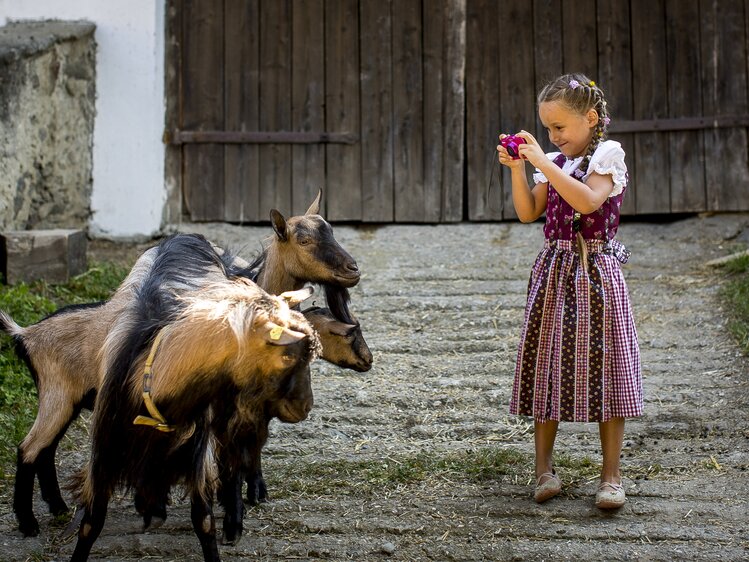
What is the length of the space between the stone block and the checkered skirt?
4.02 m

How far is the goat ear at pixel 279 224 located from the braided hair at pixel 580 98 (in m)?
1.19

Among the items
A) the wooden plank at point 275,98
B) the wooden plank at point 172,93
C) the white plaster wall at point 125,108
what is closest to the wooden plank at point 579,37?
the wooden plank at point 275,98

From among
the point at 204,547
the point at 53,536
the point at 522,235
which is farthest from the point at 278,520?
the point at 522,235

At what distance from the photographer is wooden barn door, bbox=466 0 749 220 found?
28.0 ft

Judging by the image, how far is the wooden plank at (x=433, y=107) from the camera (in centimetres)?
Answer: 867

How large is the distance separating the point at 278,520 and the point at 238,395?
3.53 feet

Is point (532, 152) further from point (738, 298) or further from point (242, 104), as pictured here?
point (242, 104)

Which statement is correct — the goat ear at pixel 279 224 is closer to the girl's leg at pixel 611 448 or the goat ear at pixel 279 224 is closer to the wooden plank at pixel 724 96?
the girl's leg at pixel 611 448

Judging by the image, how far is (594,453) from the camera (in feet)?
16.3

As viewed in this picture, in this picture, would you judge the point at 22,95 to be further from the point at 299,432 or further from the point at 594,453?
the point at 594,453

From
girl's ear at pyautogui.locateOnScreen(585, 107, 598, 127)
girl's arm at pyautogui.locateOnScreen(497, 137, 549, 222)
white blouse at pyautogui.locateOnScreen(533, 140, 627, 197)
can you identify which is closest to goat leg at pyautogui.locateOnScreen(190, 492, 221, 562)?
girl's arm at pyautogui.locateOnScreen(497, 137, 549, 222)

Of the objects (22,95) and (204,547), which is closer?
(204,547)

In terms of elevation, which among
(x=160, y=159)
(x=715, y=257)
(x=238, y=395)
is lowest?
(x=238, y=395)

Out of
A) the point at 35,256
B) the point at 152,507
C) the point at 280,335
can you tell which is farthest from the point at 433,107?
the point at 280,335
